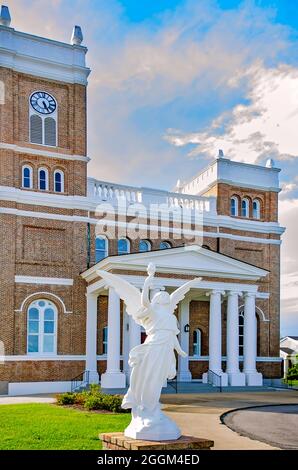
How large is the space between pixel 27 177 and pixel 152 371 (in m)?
22.6

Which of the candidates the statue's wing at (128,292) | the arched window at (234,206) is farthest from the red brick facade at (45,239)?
the statue's wing at (128,292)

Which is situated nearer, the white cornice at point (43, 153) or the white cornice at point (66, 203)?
the white cornice at point (66, 203)

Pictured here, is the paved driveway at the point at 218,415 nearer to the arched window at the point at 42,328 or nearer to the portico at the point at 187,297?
the portico at the point at 187,297

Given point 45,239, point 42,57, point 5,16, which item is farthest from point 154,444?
point 5,16

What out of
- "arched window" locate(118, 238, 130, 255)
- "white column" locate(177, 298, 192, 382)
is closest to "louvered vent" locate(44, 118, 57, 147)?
"arched window" locate(118, 238, 130, 255)

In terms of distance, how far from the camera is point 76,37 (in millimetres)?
33375

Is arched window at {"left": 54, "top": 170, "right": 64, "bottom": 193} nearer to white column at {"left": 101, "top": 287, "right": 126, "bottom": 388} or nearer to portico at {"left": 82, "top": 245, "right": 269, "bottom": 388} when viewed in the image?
portico at {"left": 82, "top": 245, "right": 269, "bottom": 388}

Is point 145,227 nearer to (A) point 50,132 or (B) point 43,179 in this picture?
(B) point 43,179

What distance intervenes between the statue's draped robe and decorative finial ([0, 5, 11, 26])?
2558 centimetres

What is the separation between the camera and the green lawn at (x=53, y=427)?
504 inches

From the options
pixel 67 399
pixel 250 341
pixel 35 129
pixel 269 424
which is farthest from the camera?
pixel 250 341

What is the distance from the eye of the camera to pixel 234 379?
101ft

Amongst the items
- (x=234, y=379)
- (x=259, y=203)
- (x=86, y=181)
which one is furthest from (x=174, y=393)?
(x=259, y=203)

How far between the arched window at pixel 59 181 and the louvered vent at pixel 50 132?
1.45m
